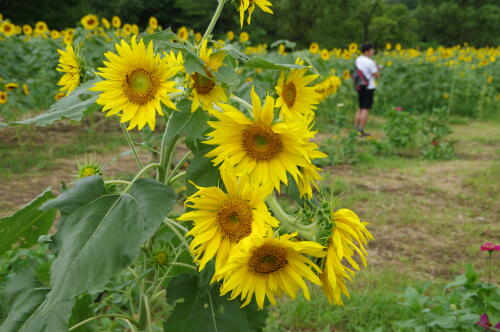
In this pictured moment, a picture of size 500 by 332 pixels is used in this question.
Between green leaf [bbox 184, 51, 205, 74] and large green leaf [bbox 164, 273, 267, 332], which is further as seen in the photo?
large green leaf [bbox 164, 273, 267, 332]

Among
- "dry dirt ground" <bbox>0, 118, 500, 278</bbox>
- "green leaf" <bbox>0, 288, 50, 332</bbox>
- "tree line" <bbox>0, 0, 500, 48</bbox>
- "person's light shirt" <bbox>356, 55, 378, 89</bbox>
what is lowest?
"dry dirt ground" <bbox>0, 118, 500, 278</bbox>

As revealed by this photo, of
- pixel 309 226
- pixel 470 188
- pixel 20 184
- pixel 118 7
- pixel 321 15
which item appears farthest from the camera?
pixel 321 15

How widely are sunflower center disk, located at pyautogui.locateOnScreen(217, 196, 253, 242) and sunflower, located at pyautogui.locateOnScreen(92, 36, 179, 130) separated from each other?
229 millimetres

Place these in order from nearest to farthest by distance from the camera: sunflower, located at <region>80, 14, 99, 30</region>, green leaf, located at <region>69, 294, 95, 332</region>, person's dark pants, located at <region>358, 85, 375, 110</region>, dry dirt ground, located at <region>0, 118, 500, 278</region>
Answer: green leaf, located at <region>69, 294, 95, 332</region>
dry dirt ground, located at <region>0, 118, 500, 278</region>
sunflower, located at <region>80, 14, 99, 30</region>
person's dark pants, located at <region>358, 85, 375, 110</region>

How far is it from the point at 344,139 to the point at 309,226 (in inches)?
190

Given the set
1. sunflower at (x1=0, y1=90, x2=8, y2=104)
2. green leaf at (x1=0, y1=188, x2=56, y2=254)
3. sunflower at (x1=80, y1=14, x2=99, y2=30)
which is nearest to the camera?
green leaf at (x1=0, y1=188, x2=56, y2=254)

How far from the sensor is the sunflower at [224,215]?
3.01 ft

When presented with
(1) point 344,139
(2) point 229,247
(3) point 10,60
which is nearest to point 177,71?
(2) point 229,247

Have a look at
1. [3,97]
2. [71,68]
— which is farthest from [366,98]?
[71,68]

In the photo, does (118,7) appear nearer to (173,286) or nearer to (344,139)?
(344,139)

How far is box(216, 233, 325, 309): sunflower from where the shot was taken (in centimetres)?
86

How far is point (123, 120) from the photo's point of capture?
993 millimetres

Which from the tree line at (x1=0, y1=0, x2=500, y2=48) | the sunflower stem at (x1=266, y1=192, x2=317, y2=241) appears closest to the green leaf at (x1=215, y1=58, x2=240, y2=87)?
the sunflower stem at (x1=266, y1=192, x2=317, y2=241)

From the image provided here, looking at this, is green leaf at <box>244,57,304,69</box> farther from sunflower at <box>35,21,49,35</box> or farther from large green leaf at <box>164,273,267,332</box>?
sunflower at <box>35,21,49,35</box>
